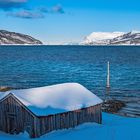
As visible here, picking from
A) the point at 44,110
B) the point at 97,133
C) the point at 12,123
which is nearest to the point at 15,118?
the point at 12,123

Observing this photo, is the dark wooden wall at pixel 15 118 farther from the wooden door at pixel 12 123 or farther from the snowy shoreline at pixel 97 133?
the snowy shoreline at pixel 97 133

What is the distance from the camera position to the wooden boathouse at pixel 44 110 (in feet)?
101

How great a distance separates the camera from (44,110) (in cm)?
3095

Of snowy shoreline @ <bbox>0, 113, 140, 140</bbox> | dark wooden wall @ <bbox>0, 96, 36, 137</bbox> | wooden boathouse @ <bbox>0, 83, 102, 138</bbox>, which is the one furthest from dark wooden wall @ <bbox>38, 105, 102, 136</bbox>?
dark wooden wall @ <bbox>0, 96, 36, 137</bbox>

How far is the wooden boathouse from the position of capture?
30656mm

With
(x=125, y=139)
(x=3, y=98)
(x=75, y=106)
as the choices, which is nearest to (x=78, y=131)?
(x=75, y=106)

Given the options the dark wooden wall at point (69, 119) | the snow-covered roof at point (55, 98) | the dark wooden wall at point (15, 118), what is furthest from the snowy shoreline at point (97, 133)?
the snow-covered roof at point (55, 98)

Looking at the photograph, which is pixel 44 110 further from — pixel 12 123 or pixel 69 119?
pixel 12 123

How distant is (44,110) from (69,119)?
2.75 m

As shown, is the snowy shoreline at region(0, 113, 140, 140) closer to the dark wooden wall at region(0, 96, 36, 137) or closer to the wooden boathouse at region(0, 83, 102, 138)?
the wooden boathouse at region(0, 83, 102, 138)

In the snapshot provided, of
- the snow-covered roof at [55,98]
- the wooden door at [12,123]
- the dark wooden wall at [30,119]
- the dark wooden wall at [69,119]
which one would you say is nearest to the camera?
the dark wooden wall at [30,119]

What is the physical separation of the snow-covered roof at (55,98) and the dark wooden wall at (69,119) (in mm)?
418

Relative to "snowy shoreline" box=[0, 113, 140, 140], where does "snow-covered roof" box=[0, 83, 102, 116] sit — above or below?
above

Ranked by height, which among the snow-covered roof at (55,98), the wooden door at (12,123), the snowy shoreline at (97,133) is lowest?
the snowy shoreline at (97,133)
